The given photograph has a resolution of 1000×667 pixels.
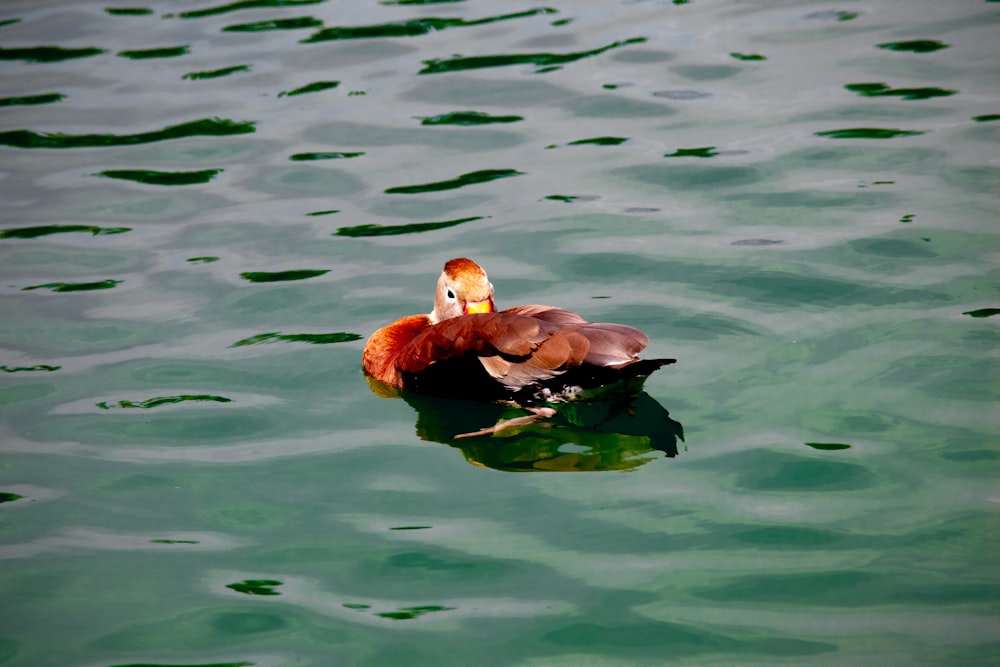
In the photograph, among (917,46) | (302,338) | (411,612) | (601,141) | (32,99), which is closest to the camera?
(411,612)

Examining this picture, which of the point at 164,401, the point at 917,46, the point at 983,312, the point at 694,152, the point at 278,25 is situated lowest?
the point at 164,401

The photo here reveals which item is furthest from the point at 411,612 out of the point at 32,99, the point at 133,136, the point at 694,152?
the point at 32,99

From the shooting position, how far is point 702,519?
5074mm

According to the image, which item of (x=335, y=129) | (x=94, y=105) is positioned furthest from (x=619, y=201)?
(x=94, y=105)

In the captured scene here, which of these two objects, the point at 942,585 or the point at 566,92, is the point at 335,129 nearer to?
the point at 566,92

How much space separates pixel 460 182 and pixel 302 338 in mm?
2353

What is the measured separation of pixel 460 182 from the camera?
897cm

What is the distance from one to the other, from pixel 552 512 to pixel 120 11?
9878 mm

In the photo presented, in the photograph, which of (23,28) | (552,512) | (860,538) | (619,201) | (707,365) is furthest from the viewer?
(23,28)

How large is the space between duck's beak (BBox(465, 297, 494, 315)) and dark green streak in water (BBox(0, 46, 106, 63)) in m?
6.94

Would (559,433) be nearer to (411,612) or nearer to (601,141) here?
(411,612)

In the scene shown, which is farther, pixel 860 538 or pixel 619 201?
pixel 619 201

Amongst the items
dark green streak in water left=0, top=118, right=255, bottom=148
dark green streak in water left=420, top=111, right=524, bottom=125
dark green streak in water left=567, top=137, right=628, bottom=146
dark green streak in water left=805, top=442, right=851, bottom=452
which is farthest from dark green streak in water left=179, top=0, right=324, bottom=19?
dark green streak in water left=805, top=442, right=851, bottom=452

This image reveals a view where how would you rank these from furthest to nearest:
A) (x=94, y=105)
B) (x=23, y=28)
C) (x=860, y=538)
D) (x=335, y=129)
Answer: (x=23, y=28) < (x=94, y=105) < (x=335, y=129) < (x=860, y=538)
